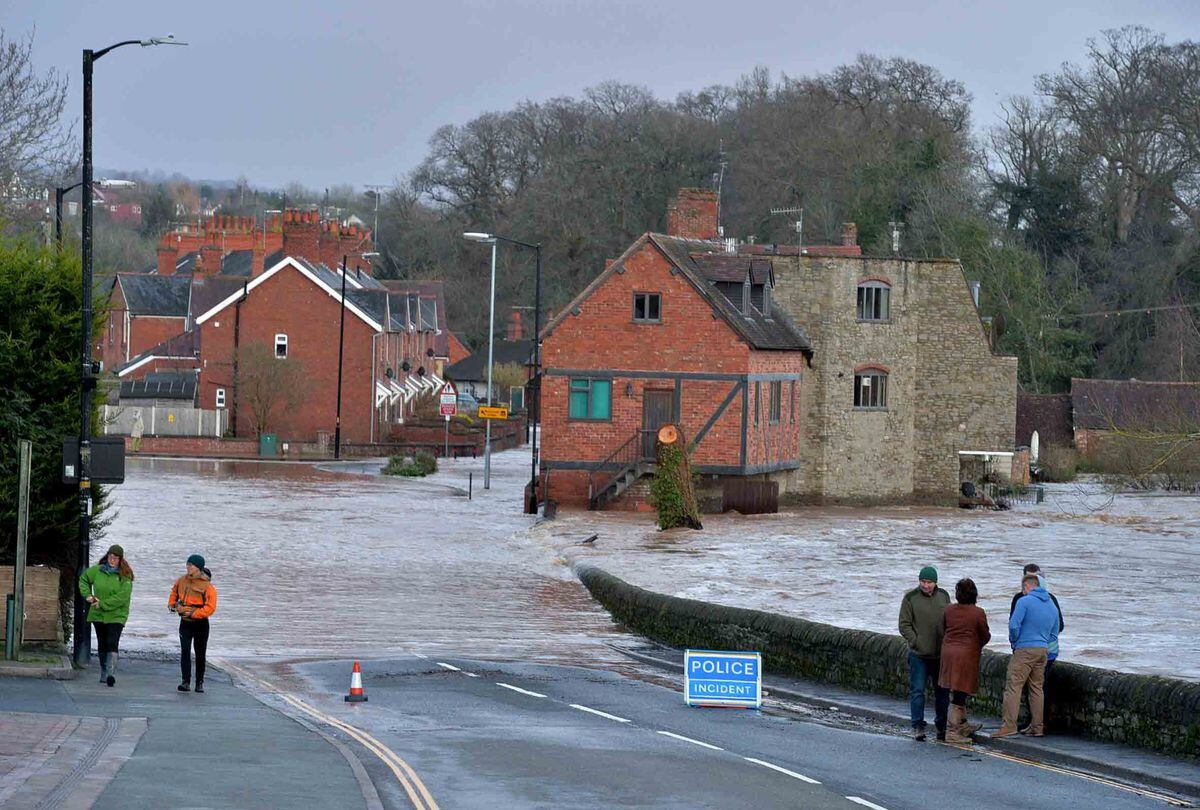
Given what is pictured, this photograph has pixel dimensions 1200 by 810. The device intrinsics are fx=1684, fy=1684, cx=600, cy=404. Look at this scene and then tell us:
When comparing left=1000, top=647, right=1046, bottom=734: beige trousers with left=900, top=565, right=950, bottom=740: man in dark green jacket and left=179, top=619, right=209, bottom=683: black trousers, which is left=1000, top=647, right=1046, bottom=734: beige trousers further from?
left=179, top=619, right=209, bottom=683: black trousers

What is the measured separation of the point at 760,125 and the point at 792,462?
54842mm

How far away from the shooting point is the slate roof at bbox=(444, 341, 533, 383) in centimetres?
11925

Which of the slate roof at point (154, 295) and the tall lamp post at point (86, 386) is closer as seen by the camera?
the tall lamp post at point (86, 386)

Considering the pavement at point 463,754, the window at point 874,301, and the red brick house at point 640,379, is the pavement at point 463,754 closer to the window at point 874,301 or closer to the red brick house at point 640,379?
the red brick house at point 640,379

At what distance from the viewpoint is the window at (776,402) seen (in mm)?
54844

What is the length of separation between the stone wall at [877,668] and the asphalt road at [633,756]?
4.52ft

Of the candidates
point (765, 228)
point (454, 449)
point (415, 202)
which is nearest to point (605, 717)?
point (454, 449)

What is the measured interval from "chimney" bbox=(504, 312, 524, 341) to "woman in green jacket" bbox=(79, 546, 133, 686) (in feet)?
348

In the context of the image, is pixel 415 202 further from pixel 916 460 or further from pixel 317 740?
pixel 317 740

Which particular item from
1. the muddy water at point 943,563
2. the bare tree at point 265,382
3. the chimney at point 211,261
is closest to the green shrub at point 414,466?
the bare tree at point 265,382

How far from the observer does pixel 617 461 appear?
52656 mm

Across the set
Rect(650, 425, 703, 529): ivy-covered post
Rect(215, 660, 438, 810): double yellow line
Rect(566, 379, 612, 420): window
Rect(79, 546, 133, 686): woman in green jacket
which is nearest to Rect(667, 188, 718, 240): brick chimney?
Rect(566, 379, 612, 420): window

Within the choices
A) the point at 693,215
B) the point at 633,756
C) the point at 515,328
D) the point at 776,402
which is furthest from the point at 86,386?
the point at 515,328

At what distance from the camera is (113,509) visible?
50562 millimetres
